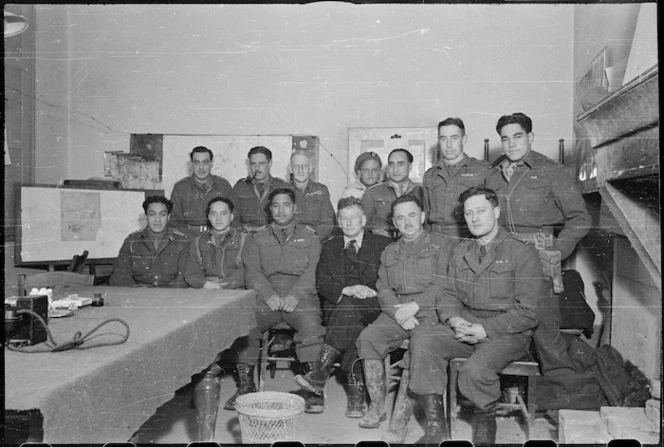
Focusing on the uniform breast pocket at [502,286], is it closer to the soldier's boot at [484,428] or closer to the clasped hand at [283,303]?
the soldier's boot at [484,428]

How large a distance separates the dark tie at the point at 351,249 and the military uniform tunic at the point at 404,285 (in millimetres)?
235

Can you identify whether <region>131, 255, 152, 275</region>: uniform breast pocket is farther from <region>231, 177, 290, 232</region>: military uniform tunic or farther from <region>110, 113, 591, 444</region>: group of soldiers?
<region>231, 177, 290, 232</region>: military uniform tunic

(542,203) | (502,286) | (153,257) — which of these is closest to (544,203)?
(542,203)

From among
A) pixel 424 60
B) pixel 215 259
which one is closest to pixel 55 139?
pixel 215 259

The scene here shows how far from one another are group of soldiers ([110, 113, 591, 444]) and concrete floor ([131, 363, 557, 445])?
0.09 m

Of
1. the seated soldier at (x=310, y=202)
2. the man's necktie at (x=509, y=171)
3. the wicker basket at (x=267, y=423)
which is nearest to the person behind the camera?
the wicker basket at (x=267, y=423)

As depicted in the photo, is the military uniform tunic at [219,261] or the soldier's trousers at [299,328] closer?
the soldier's trousers at [299,328]

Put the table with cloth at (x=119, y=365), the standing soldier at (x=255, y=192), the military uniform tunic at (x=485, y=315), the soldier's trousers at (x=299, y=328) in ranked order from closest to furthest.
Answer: the table with cloth at (x=119, y=365), the military uniform tunic at (x=485, y=315), the soldier's trousers at (x=299, y=328), the standing soldier at (x=255, y=192)

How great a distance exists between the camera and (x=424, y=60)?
514cm

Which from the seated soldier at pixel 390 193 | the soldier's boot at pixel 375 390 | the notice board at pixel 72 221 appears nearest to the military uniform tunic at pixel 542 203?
the seated soldier at pixel 390 193

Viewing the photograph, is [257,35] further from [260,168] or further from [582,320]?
[582,320]

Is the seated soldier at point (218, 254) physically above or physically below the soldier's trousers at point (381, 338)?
above

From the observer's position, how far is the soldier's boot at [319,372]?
333cm

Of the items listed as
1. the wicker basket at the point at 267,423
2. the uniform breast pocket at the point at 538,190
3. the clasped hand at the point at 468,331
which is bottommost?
the wicker basket at the point at 267,423
